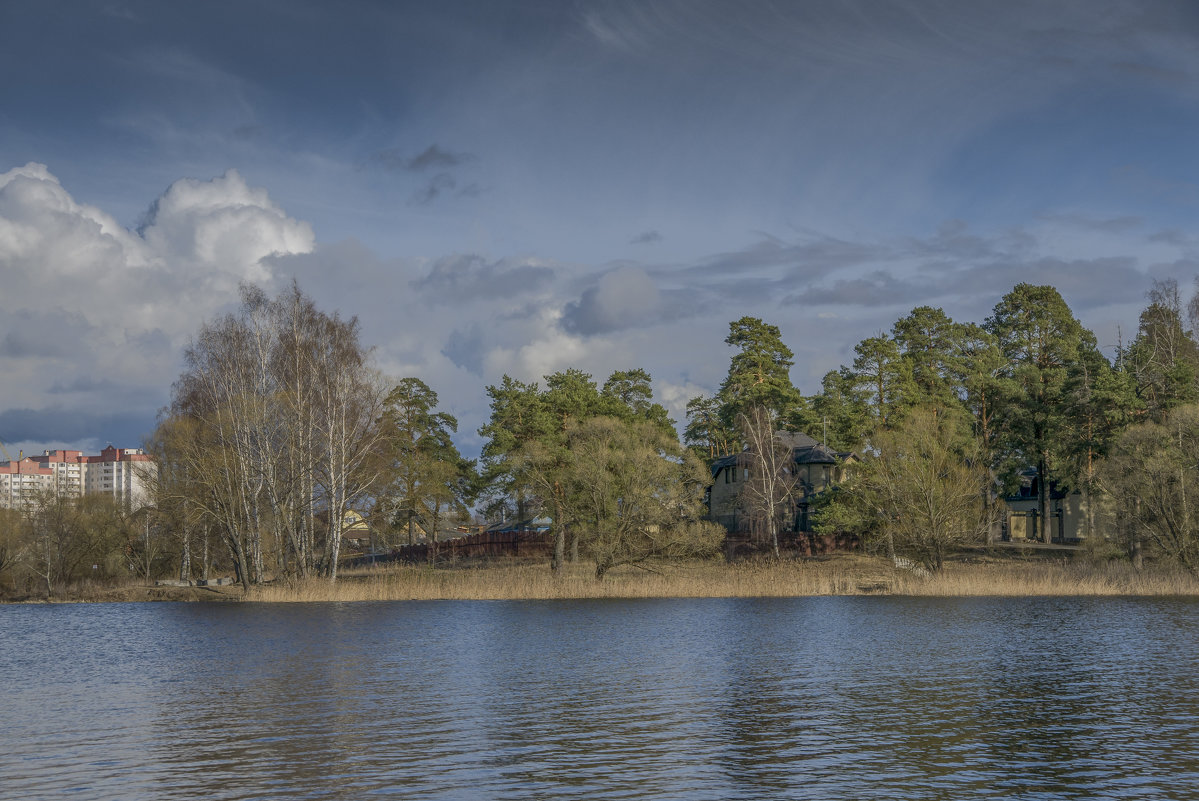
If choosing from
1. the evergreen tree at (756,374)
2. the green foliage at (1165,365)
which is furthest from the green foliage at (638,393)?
the green foliage at (1165,365)

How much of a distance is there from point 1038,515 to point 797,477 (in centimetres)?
2408

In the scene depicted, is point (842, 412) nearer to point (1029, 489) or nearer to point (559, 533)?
point (559, 533)

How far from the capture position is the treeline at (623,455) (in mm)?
57250

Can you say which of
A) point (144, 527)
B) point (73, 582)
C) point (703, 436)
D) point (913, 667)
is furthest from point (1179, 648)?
point (703, 436)

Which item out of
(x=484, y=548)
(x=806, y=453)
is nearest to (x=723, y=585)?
(x=806, y=453)

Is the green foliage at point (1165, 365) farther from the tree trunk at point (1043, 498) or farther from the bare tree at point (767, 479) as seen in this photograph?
the bare tree at point (767, 479)

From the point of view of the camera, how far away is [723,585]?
5684cm

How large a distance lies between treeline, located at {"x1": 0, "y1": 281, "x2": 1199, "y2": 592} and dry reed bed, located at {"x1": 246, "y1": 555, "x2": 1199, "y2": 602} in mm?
2562

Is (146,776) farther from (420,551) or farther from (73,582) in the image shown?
(420,551)

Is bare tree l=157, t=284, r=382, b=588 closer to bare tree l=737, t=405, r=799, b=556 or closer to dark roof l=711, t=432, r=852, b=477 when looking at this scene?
bare tree l=737, t=405, r=799, b=556

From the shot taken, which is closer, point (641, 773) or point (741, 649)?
point (641, 773)

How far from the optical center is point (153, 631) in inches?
1642

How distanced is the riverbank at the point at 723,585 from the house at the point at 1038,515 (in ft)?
62.7

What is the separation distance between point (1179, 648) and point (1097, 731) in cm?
1423
